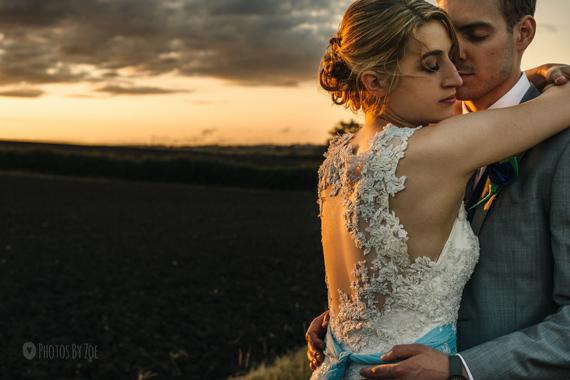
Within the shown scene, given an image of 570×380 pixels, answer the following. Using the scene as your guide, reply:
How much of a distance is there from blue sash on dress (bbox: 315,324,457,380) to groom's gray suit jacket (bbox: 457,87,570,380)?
0.07 meters

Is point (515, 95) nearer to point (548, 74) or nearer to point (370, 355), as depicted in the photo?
point (548, 74)

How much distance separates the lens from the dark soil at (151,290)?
679 centimetres

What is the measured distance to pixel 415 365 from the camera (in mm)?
1884

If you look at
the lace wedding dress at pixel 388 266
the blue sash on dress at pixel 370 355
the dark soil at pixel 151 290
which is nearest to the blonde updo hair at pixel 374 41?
the lace wedding dress at pixel 388 266

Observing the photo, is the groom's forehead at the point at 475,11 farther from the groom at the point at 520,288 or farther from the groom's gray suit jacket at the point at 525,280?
the groom's gray suit jacket at the point at 525,280

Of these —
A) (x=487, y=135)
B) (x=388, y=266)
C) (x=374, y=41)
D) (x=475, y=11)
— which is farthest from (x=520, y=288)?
(x=475, y=11)

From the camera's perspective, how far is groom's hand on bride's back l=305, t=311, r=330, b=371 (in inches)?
99.3

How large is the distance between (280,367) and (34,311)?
4.32 meters

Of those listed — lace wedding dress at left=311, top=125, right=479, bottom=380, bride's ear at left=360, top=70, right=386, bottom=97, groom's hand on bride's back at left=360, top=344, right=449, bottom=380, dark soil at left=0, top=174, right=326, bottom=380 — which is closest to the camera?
groom's hand on bride's back at left=360, top=344, right=449, bottom=380

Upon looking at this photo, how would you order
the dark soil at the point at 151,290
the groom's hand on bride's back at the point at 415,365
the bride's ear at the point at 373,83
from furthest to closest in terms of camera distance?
the dark soil at the point at 151,290 → the bride's ear at the point at 373,83 → the groom's hand on bride's back at the point at 415,365

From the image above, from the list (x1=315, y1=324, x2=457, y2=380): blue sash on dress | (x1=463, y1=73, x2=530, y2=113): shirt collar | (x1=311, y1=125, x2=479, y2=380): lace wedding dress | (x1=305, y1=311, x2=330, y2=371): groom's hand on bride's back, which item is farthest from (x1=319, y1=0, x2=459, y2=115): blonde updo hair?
(x1=305, y1=311, x2=330, y2=371): groom's hand on bride's back

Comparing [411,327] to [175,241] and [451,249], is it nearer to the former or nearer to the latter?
[451,249]

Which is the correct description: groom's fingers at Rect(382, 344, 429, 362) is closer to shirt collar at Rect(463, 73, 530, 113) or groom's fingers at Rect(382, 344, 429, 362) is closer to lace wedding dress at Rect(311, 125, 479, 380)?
lace wedding dress at Rect(311, 125, 479, 380)

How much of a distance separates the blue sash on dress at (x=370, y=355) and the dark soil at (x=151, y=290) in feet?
12.8
